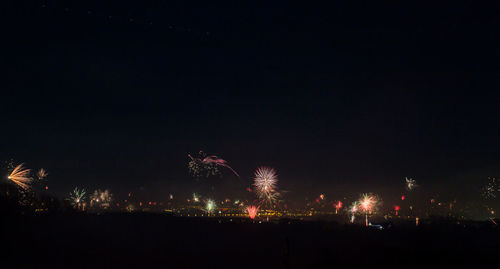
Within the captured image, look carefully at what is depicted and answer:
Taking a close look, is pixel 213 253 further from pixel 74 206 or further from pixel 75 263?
pixel 74 206

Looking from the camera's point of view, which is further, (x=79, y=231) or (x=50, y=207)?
(x=50, y=207)

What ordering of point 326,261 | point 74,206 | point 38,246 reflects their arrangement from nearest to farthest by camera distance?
point 326,261 < point 38,246 < point 74,206

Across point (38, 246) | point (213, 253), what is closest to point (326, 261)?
point (213, 253)

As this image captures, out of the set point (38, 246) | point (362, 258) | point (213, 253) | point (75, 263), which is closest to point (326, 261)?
point (362, 258)

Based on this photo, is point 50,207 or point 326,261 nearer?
point 326,261

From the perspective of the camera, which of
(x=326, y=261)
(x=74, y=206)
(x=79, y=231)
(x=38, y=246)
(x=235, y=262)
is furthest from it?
(x=74, y=206)

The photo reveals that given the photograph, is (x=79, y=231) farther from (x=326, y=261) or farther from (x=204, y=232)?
(x=326, y=261)

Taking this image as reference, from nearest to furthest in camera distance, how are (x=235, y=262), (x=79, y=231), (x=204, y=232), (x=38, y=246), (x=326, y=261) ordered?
(x=326, y=261), (x=235, y=262), (x=38, y=246), (x=79, y=231), (x=204, y=232)

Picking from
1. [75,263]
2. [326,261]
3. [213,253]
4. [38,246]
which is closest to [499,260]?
[326,261]

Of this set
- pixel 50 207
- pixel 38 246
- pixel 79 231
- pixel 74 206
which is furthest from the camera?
pixel 74 206
